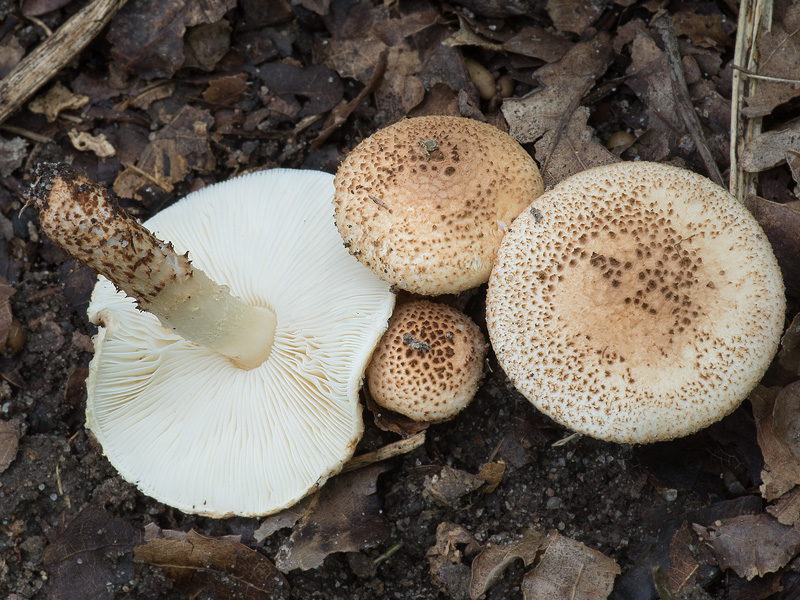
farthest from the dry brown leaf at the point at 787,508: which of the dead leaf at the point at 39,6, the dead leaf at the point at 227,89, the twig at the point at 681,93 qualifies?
the dead leaf at the point at 39,6

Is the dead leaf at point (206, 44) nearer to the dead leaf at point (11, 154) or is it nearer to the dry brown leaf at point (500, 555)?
the dead leaf at point (11, 154)

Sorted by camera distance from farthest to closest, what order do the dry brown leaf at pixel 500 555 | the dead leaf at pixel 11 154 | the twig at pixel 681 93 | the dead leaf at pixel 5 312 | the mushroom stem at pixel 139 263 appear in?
the dead leaf at pixel 11 154 < the dead leaf at pixel 5 312 < the twig at pixel 681 93 < the dry brown leaf at pixel 500 555 < the mushroom stem at pixel 139 263

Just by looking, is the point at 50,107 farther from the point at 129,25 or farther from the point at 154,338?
the point at 154,338

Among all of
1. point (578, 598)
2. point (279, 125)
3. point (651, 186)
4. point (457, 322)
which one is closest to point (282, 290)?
point (457, 322)

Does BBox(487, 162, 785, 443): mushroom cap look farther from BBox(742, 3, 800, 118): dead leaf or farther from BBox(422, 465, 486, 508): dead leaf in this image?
BBox(742, 3, 800, 118): dead leaf

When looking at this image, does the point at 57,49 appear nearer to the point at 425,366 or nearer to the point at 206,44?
the point at 206,44

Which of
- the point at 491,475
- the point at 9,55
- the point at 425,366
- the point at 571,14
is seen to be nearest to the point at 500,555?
the point at 491,475

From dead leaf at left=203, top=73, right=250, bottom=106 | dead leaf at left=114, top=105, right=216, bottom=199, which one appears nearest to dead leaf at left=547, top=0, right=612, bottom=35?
dead leaf at left=203, top=73, right=250, bottom=106
